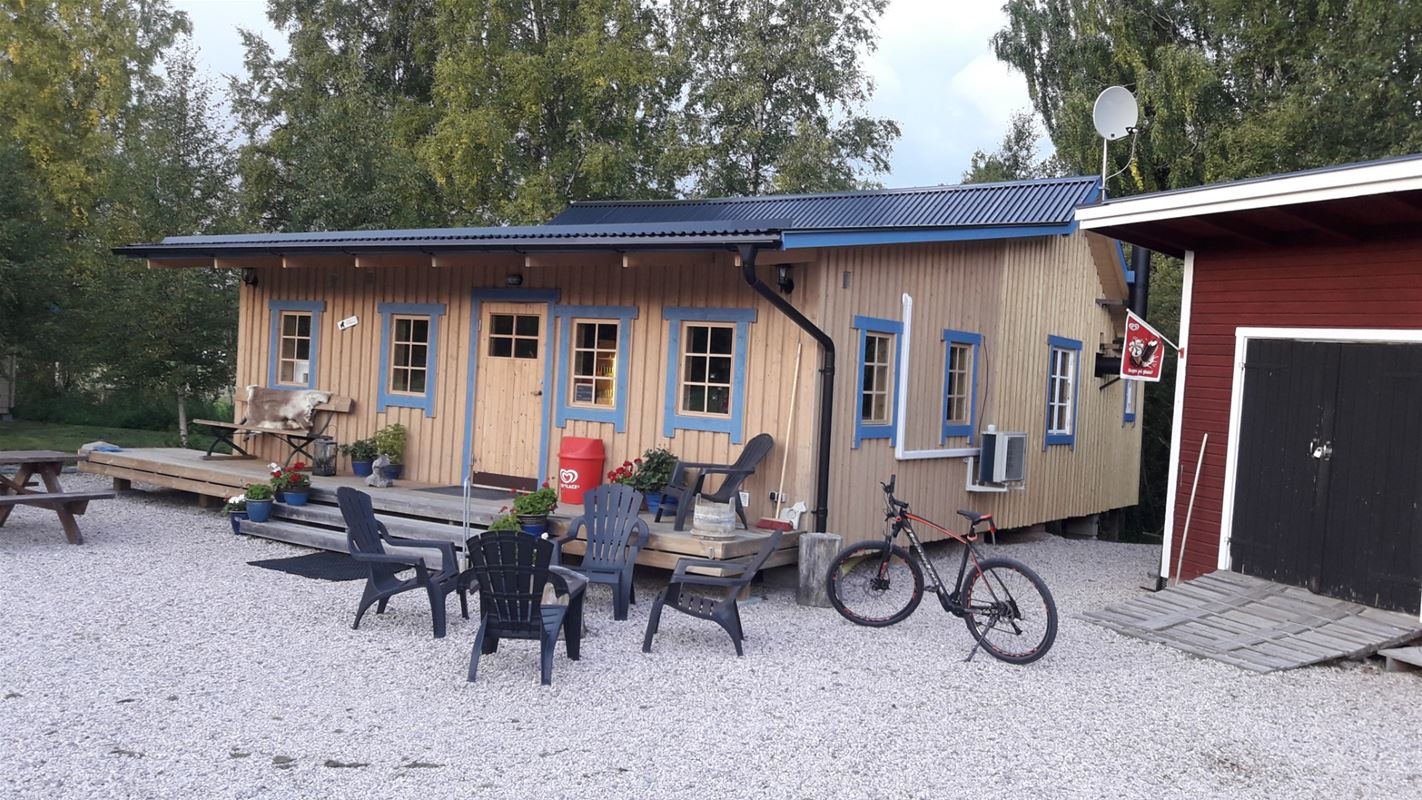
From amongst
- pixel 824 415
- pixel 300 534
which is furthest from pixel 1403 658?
pixel 300 534

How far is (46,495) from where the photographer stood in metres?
8.10

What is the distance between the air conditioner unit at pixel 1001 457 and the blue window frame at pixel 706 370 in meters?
2.86

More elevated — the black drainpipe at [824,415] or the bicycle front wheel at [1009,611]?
the black drainpipe at [824,415]

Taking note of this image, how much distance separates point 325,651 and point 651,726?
197 cm

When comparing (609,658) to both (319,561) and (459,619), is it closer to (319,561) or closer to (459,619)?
(459,619)

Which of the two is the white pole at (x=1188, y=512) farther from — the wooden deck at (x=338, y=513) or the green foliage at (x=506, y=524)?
the green foliage at (x=506, y=524)

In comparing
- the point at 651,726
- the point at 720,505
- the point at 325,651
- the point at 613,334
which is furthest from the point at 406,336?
the point at 651,726

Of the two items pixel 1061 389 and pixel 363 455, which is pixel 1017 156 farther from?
pixel 363 455

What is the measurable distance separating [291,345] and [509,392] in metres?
2.98

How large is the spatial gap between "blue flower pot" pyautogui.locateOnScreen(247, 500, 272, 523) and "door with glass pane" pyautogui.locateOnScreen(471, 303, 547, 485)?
5.61 feet

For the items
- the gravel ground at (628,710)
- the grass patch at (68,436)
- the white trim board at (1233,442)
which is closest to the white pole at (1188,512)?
the white trim board at (1233,442)

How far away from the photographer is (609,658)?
226 inches

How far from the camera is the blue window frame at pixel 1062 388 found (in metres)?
11.5

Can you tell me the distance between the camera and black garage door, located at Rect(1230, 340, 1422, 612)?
6691 millimetres
